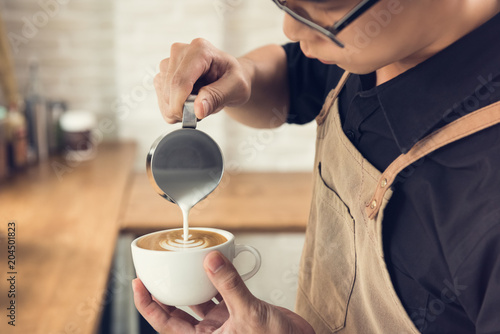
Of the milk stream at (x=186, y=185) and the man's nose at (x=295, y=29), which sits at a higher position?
the man's nose at (x=295, y=29)

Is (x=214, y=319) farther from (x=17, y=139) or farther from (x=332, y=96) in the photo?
(x=17, y=139)

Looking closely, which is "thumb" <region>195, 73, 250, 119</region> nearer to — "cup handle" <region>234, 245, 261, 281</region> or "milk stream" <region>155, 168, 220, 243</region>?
"milk stream" <region>155, 168, 220, 243</region>

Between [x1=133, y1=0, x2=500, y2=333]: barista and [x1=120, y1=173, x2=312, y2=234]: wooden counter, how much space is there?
3.42 ft

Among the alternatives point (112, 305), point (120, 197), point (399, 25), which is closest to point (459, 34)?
point (399, 25)

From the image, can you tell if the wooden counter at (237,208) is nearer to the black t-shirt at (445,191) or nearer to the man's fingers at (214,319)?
the man's fingers at (214,319)

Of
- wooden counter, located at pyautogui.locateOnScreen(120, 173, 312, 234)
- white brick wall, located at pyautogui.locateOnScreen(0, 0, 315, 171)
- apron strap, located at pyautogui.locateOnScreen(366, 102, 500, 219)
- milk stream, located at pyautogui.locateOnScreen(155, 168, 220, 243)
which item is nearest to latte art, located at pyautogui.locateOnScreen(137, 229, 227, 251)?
milk stream, located at pyautogui.locateOnScreen(155, 168, 220, 243)

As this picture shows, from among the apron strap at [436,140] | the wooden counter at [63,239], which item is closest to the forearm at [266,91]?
the apron strap at [436,140]

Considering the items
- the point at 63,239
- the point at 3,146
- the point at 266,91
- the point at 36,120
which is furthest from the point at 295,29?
the point at 36,120

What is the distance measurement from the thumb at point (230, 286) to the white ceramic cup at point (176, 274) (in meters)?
0.04

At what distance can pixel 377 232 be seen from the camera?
77cm

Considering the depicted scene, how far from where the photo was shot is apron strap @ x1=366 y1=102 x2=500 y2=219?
0.64 meters

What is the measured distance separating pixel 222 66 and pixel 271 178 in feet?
5.51

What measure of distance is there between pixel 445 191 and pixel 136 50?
2.05 metres

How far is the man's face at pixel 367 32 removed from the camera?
0.62 meters
